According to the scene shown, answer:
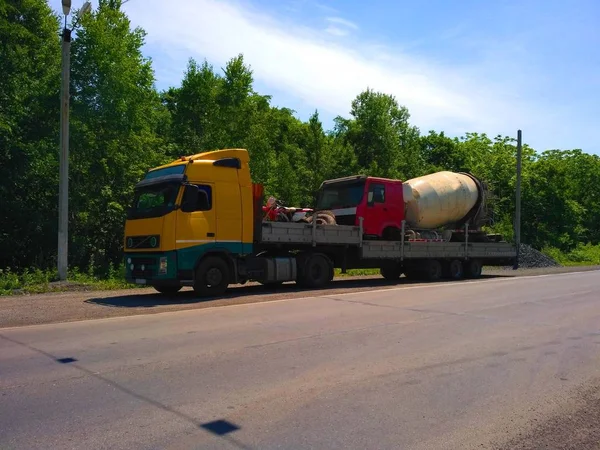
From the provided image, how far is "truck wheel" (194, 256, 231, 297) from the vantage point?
13.6m

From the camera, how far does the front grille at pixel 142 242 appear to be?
13.1 m

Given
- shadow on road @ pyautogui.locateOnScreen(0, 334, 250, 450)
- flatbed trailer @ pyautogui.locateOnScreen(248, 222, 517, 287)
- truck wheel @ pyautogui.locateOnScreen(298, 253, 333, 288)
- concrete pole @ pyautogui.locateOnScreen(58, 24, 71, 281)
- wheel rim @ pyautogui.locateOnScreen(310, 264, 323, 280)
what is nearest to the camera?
shadow on road @ pyautogui.locateOnScreen(0, 334, 250, 450)

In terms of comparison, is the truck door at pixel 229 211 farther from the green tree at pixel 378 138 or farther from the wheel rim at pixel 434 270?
the green tree at pixel 378 138

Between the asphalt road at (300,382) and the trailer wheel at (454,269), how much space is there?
10293 millimetres

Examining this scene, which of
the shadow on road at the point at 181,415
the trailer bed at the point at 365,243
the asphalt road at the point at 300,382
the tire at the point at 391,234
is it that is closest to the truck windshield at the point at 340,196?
the trailer bed at the point at 365,243

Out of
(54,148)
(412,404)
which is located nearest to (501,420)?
(412,404)

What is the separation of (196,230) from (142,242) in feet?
4.55

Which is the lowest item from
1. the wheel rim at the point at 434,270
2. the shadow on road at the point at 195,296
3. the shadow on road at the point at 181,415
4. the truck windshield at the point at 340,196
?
the shadow on road at the point at 181,415

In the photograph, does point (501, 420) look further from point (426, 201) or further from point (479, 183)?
point (479, 183)

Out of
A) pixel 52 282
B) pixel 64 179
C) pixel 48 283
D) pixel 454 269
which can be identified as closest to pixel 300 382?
pixel 48 283

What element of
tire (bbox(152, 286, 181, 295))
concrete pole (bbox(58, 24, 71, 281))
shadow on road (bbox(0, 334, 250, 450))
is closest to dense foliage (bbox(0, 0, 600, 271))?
concrete pole (bbox(58, 24, 71, 281))

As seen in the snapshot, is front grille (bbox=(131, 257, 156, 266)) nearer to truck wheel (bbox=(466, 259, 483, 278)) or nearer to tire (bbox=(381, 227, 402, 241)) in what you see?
tire (bbox=(381, 227, 402, 241))

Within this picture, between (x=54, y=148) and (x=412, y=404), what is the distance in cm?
1759

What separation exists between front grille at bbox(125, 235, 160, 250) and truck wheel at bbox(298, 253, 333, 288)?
15.9 ft
